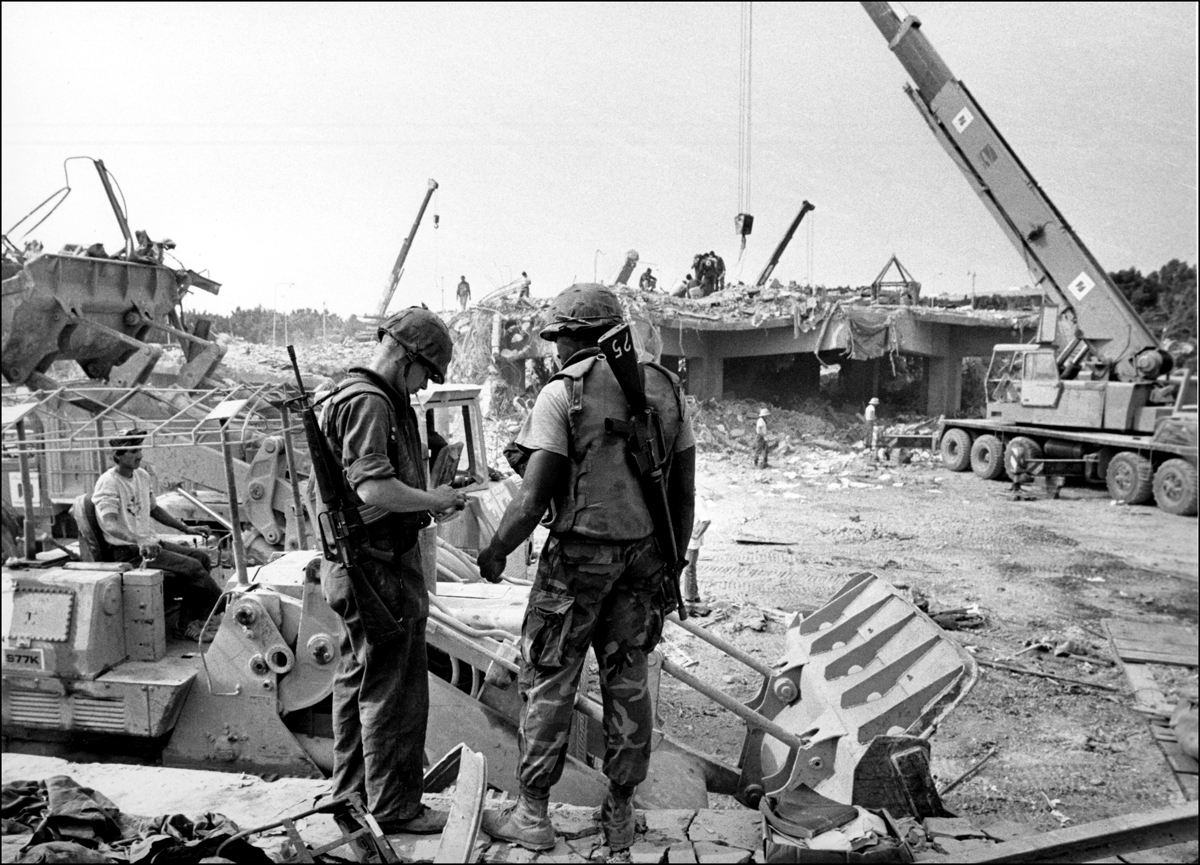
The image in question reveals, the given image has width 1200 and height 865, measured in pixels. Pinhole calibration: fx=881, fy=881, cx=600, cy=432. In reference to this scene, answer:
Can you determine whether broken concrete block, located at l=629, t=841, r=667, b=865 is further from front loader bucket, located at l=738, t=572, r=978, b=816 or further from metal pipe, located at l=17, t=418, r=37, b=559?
metal pipe, located at l=17, t=418, r=37, b=559

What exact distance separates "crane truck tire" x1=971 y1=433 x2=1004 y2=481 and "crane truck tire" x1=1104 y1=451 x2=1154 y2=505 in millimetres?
2612

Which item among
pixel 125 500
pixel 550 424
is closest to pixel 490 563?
pixel 550 424

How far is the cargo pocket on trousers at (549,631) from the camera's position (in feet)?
9.70

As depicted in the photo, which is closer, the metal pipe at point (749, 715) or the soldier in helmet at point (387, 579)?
the soldier in helmet at point (387, 579)

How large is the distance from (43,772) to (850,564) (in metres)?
8.05

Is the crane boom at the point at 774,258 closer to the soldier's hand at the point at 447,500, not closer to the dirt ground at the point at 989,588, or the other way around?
the dirt ground at the point at 989,588

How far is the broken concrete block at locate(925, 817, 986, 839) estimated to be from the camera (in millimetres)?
3061

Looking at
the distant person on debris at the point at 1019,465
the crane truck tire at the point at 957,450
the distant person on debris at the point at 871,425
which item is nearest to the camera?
the distant person on debris at the point at 1019,465

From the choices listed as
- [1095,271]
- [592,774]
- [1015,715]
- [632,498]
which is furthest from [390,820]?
[1095,271]

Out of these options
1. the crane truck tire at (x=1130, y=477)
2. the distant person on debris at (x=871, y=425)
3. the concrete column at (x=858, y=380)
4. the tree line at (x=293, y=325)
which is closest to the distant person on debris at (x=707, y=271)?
the concrete column at (x=858, y=380)

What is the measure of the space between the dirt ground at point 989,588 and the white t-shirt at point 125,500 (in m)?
3.48

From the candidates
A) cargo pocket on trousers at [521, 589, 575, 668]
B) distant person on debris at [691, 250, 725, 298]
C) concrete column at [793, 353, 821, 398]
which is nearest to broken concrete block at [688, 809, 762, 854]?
cargo pocket on trousers at [521, 589, 575, 668]

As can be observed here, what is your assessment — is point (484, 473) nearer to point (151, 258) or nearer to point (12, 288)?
point (151, 258)

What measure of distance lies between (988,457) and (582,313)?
47.5 ft
